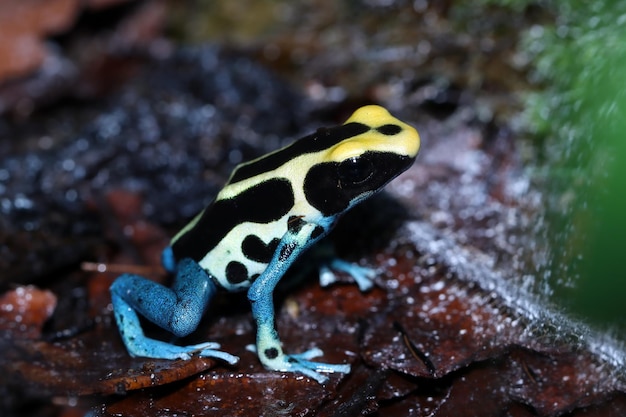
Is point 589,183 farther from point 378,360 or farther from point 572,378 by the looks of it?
point 378,360

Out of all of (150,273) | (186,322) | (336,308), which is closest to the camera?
(186,322)

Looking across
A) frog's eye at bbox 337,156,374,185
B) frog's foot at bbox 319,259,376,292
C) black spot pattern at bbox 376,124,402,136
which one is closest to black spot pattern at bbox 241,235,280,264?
frog's foot at bbox 319,259,376,292

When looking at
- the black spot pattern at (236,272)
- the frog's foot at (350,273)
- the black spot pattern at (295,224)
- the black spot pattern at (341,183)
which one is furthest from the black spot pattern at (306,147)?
the frog's foot at (350,273)

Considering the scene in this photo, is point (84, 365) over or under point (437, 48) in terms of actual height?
under

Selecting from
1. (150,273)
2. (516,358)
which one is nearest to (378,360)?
(516,358)

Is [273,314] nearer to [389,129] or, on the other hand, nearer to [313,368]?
[313,368]

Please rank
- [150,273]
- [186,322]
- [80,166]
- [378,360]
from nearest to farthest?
[378,360] → [186,322] → [150,273] → [80,166]

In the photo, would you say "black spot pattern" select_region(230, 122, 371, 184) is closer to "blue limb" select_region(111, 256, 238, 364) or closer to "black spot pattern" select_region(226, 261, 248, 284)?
"black spot pattern" select_region(226, 261, 248, 284)
